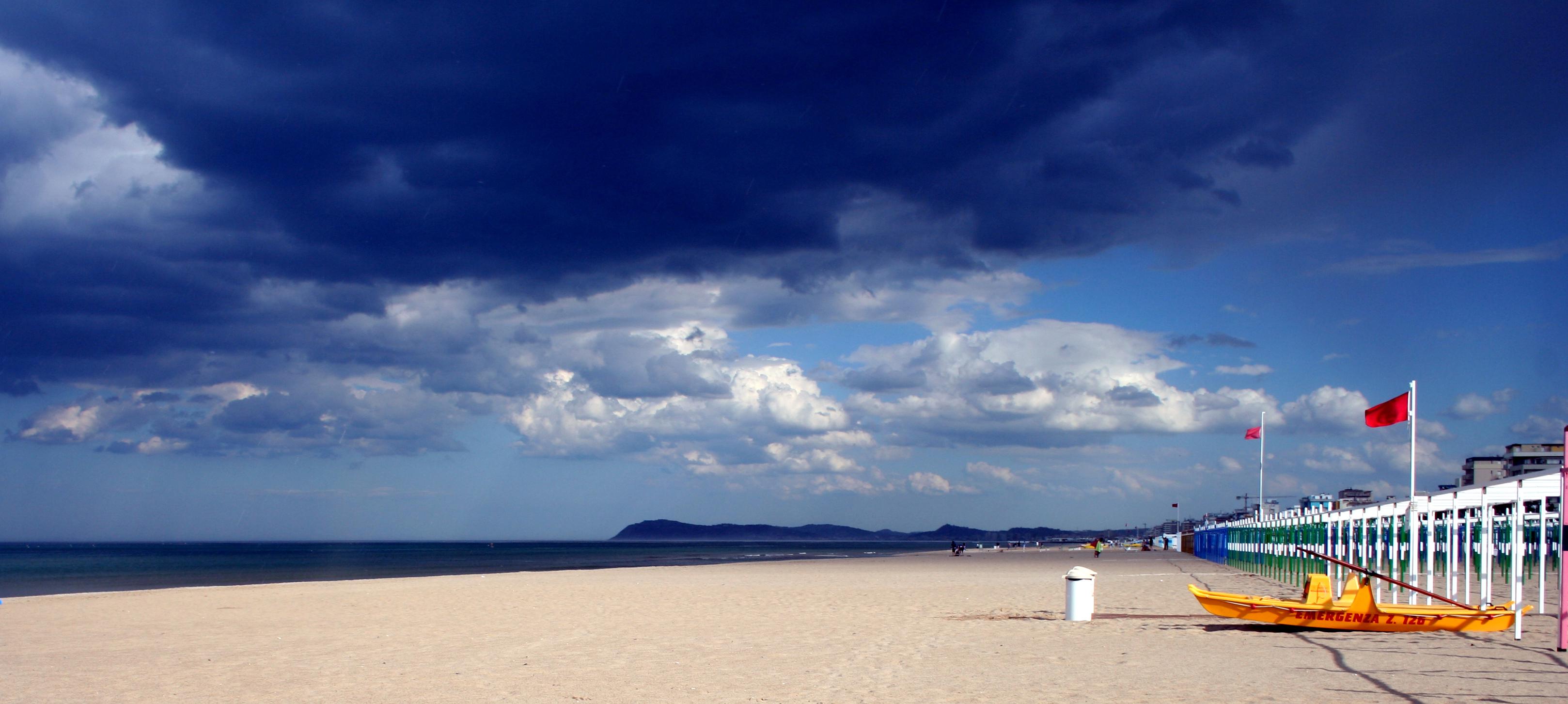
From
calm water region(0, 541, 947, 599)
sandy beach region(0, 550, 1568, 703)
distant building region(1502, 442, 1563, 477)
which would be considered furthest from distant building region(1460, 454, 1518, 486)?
sandy beach region(0, 550, 1568, 703)

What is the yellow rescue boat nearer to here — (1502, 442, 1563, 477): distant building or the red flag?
the red flag

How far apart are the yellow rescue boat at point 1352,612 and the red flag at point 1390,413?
5213mm

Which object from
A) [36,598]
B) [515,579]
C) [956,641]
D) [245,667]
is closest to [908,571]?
[515,579]

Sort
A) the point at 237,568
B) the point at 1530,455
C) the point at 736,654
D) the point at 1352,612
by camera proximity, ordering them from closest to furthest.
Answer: the point at 736,654 < the point at 1352,612 < the point at 237,568 < the point at 1530,455

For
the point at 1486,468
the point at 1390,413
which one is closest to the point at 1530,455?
the point at 1486,468

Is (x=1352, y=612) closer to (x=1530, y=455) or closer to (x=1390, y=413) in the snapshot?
(x=1390, y=413)

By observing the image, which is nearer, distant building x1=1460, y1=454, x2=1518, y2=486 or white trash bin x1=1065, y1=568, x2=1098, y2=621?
white trash bin x1=1065, y1=568, x2=1098, y2=621

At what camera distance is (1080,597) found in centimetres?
1717

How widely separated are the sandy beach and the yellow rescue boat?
0.22 meters

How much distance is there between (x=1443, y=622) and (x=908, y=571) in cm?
3524

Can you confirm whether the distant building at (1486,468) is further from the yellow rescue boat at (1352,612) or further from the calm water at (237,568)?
the yellow rescue boat at (1352,612)

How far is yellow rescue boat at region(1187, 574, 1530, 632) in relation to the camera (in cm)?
1423

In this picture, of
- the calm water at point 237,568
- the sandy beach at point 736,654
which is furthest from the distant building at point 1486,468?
the sandy beach at point 736,654

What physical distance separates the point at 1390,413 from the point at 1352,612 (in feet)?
24.0
